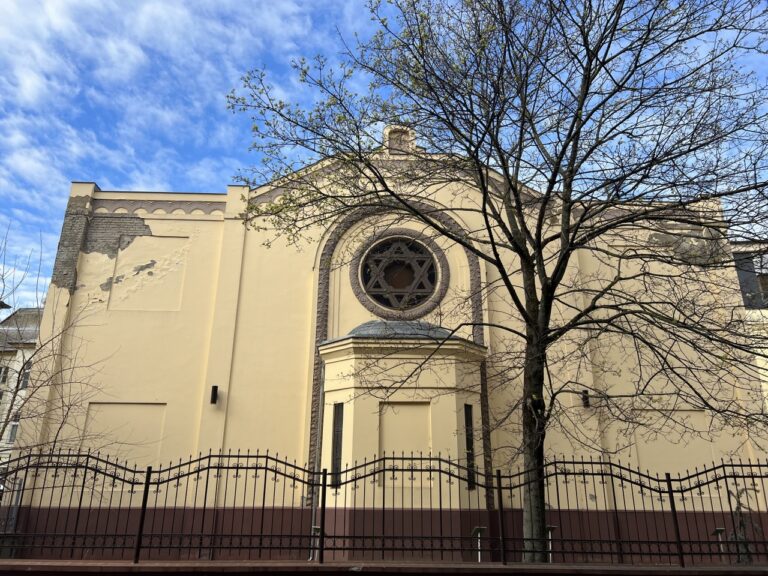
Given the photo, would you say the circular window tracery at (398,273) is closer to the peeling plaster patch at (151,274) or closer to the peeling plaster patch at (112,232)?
the peeling plaster patch at (151,274)

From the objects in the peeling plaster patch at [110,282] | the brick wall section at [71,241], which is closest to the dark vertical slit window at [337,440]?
the peeling plaster patch at [110,282]

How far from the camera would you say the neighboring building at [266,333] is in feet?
36.9

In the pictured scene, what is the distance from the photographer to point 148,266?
44.4 feet

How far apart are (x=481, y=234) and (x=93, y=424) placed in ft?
31.7

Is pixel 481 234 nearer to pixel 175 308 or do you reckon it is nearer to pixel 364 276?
pixel 364 276

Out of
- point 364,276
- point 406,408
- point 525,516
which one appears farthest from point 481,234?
point 525,516

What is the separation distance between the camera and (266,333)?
42.0 ft

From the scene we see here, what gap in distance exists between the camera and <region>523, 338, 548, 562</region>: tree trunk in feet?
24.5

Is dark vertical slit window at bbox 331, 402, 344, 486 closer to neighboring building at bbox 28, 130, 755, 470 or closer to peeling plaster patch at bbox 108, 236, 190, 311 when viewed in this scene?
neighboring building at bbox 28, 130, 755, 470

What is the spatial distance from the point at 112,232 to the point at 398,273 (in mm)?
7047

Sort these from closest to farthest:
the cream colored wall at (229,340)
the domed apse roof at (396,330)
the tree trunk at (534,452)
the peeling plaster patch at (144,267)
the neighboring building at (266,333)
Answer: the tree trunk at (534,452)
the domed apse roof at (396,330)
the neighboring building at (266,333)
the cream colored wall at (229,340)
the peeling plaster patch at (144,267)

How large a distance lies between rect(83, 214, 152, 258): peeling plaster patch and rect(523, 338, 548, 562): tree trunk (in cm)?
1009

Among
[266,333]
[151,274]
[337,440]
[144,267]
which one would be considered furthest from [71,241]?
[337,440]

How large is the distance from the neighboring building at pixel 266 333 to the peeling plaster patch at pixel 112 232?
0.11 ft
